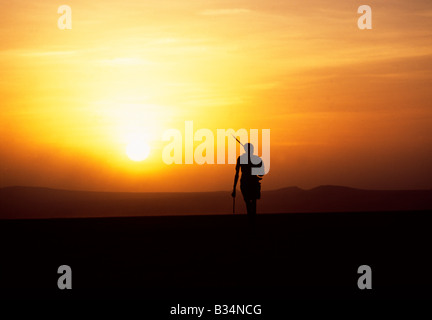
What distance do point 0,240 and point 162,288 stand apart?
37.0 feet

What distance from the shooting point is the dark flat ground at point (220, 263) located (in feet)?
41.1

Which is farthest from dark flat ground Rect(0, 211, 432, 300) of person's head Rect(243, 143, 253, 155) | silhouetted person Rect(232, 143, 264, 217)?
person's head Rect(243, 143, 253, 155)

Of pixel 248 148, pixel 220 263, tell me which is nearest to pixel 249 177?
pixel 248 148

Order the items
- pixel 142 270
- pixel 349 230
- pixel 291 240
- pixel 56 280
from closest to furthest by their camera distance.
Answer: pixel 56 280 < pixel 142 270 < pixel 291 240 < pixel 349 230

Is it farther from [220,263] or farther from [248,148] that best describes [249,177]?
[220,263]

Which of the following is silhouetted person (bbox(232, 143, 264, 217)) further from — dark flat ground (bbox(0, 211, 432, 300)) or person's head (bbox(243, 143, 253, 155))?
dark flat ground (bbox(0, 211, 432, 300))

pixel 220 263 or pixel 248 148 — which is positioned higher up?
pixel 248 148

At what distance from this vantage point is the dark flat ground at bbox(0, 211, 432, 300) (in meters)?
12.5

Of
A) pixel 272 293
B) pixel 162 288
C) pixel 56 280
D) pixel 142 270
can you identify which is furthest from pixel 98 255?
pixel 272 293

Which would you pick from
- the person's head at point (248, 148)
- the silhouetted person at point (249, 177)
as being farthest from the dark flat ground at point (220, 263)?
the person's head at point (248, 148)

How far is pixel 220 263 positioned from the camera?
16141mm
